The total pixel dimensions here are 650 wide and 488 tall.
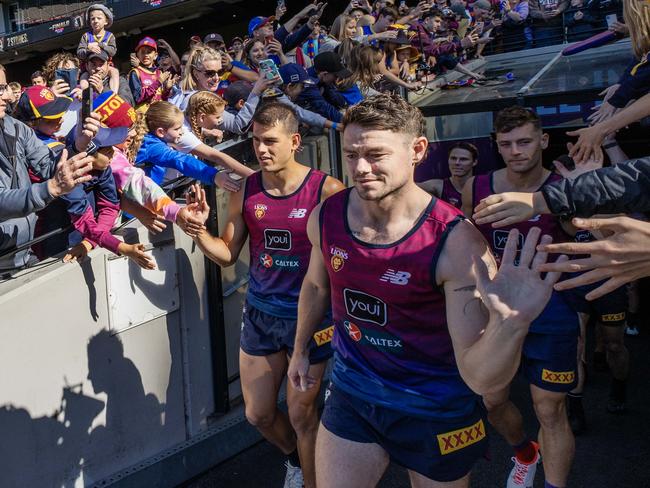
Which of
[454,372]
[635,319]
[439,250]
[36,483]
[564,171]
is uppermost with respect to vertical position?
[564,171]

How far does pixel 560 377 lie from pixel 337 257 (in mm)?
1746

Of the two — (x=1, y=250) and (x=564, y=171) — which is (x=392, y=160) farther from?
(x=1, y=250)

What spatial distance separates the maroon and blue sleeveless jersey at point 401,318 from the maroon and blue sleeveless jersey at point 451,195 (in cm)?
286

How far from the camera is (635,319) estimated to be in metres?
7.00

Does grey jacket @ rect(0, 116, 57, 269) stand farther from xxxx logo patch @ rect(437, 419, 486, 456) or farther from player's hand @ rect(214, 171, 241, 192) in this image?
xxxx logo patch @ rect(437, 419, 486, 456)

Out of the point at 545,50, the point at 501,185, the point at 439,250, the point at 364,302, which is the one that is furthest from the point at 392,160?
the point at 545,50

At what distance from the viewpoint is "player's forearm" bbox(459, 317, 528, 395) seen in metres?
2.12

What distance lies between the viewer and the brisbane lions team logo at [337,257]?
110 inches

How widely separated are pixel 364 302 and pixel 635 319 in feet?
17.4

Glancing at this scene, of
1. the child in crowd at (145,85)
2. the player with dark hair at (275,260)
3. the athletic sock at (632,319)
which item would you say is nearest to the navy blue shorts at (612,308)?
the athletic sock at (632,319)

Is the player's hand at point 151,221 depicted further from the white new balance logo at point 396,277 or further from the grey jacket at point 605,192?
the grey jacket at point 605,192

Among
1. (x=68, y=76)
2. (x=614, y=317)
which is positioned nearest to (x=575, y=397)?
(x=614, y=317)

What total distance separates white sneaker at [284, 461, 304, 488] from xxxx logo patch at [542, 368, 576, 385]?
5.28 ft

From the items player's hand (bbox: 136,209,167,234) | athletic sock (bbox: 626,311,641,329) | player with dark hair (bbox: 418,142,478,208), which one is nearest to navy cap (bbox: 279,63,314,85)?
player with dark hair (bbox: 418,142,478,208)
